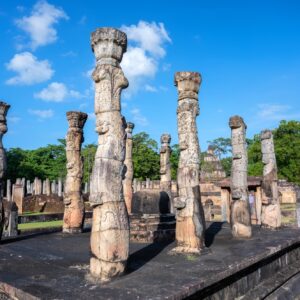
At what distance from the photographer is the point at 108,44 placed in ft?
15.9

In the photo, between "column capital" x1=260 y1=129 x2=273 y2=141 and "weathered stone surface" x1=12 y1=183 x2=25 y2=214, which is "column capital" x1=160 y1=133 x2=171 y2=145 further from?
"weathered stone surface" x1=12 y1=183 x2=25 y2=214

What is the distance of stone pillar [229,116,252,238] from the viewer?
26.8ft

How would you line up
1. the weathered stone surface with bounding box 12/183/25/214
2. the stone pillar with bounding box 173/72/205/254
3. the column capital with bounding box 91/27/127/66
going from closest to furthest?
1. the column capital with bounding box 91/27/127/66
2. the stone pillar with bounding box 173/72/205/254
3. the weathered stone surface with bounding box 12/183/25/214

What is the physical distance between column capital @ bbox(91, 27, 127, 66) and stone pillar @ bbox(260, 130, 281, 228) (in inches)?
273

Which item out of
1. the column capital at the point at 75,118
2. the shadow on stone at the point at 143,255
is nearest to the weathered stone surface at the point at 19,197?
the column capital at the point at 75,118

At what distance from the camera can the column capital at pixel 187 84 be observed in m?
6.50

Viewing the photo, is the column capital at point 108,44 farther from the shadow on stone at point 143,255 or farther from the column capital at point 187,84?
the shadow on stone at point 143,255

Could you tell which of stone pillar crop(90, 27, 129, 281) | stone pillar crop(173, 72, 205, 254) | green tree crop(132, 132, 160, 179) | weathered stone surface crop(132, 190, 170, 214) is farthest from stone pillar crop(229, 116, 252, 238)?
green tree crop(132, 132, 160, 179)

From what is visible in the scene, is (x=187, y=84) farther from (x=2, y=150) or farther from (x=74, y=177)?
(x=74, y=177)

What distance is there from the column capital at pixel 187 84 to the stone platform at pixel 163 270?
116 inches

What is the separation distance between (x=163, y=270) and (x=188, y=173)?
1.97 metres

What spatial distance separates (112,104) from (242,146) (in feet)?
16.1

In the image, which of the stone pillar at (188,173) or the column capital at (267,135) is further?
the column capital at (267,135)

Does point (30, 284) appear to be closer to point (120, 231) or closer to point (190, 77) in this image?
point (120, 231)
